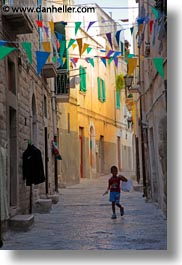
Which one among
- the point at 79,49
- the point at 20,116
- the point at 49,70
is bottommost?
the point at 20,116

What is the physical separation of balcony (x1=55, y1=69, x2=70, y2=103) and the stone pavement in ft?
5.63

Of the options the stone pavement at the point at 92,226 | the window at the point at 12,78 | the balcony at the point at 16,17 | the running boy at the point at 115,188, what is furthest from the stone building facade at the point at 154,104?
the window at the point at 12,78

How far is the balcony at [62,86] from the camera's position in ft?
35.0

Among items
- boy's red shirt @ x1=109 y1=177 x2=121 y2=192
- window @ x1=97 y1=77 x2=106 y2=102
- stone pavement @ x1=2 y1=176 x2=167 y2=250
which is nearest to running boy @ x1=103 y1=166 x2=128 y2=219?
boy's red shirt @ x1=109 y1=177 x2=121 y2=192

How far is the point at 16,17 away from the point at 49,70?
2.98 metres

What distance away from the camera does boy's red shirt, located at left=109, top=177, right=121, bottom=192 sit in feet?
27.8

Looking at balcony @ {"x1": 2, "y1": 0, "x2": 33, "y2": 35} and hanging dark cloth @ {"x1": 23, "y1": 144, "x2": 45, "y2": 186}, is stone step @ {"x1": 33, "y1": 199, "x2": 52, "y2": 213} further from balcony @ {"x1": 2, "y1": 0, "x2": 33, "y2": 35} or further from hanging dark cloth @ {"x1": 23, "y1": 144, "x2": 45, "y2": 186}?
balcony @ {"x1": 2, "y1": 0, "x2": 33, "y2": 35}

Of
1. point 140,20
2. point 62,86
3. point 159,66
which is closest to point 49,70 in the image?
point 62,86

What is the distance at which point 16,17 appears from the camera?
26.3 feet

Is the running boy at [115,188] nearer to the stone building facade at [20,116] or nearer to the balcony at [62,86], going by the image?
the stone building facade at [20,116]

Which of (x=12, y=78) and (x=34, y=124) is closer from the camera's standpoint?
(x=12, y=78)

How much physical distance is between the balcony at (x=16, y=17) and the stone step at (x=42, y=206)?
9.51ft

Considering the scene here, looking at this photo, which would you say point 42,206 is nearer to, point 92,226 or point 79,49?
point 92,226

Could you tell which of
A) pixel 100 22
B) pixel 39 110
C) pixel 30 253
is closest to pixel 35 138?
pixel 39 110
